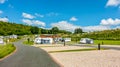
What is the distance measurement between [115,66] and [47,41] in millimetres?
89111

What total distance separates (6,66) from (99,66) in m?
7.34

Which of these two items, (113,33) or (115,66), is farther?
(113,33)

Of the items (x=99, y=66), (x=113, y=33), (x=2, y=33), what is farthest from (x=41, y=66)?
(x=2, y=33)

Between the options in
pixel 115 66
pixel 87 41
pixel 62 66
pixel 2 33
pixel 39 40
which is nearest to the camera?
pixel 115 66

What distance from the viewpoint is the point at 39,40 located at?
106 meters

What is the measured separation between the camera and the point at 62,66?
21.1m

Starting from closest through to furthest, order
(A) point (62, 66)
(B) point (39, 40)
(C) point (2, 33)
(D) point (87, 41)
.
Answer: (A) point (62, 66) < (D) point (87, 41) < (B) point (39, 40) < (C) point (2, 33)

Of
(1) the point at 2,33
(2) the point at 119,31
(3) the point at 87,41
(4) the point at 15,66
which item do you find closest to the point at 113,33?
(2) the point at 119,31

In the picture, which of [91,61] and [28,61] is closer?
[91,61]

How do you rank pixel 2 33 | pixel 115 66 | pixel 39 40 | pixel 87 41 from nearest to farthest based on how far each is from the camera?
pixel 115 66, pixel 87 41, pixel 39 40, pixel 2 33

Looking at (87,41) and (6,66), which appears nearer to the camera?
(6,66)

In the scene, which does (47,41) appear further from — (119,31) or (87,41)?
(119,31)

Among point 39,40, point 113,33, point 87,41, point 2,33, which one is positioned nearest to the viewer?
point 87,41

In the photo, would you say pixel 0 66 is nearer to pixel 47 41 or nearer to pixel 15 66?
pixel 15 66
